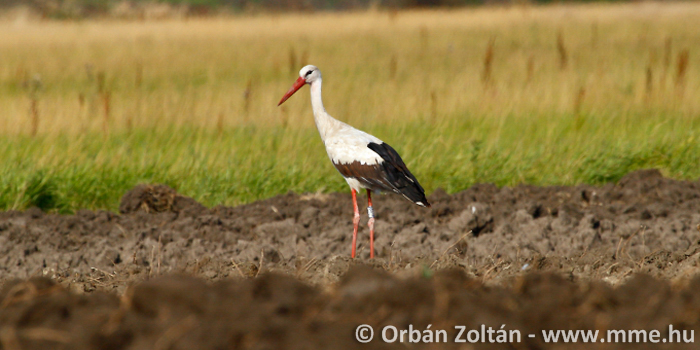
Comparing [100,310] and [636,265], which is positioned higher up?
[100,310]

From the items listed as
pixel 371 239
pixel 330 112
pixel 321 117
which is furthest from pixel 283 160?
pixel 330 112

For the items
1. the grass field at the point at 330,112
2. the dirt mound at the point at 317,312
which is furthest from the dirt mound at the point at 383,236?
the dirt mound at the point at 317,312

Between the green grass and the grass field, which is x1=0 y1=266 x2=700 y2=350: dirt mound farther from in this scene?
the grass field

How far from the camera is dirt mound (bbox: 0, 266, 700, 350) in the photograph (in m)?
2.69

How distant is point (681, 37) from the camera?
18.0 metres

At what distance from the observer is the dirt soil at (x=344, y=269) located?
2814 millimetres

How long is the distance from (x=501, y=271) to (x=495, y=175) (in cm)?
299

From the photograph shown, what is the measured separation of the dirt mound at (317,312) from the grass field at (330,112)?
420 centimetres

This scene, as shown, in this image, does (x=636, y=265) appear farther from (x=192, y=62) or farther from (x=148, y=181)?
(x=192, y=62)

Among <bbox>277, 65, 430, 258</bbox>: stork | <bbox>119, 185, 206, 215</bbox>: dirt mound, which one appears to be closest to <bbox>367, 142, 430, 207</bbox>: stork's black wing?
<bbox>277, 65, 430, 258</bbox>: stork

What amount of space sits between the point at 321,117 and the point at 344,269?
5.71 ft

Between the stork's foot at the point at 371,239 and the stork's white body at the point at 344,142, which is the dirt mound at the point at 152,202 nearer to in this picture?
the stork's white body at the point at 344,142

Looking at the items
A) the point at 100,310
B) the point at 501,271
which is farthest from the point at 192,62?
the point at 100,310

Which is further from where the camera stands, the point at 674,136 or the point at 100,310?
the point at 674,136
